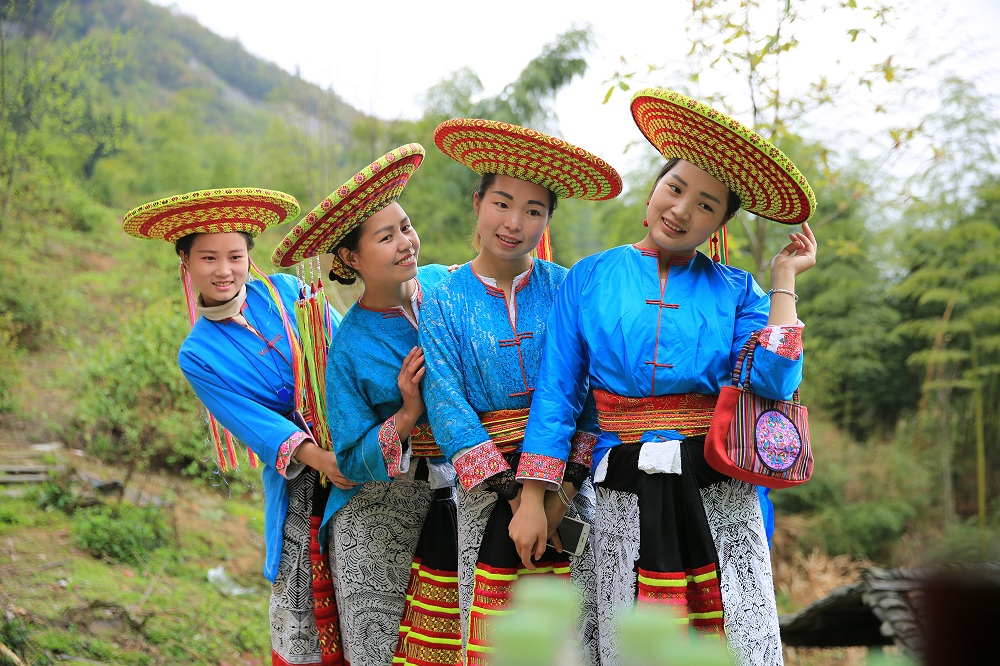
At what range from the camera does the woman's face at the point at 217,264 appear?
2932 mm

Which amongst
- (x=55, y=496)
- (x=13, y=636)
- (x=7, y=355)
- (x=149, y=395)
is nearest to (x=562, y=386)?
(x=13, y=636)

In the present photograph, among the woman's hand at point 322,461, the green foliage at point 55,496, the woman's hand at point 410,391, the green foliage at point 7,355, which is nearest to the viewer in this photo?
the woman's hand at point 410,391

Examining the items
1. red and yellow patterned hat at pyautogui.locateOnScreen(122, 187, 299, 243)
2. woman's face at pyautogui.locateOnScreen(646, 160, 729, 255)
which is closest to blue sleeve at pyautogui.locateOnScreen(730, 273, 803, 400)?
woman's face at pyautogui.locateOnScreen(646, 160, 729, 255)

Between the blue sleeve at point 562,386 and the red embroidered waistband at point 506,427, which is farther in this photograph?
the red embroidered waistband at point 506,427

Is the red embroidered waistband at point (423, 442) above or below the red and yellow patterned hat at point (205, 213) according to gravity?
below

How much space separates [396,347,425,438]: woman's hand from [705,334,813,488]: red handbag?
2.70 feet

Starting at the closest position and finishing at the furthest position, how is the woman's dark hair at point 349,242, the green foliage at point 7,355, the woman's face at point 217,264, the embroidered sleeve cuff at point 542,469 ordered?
1. the embroidered sleeve cuff at point 542,469
2. the woman's dark hair at point 349,242
3. the woman's face at point 217,264
4. the green foliage at point 7,355

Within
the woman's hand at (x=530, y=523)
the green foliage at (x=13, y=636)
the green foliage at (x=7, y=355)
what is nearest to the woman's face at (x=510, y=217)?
the woman's hand at (x=530, y=523)

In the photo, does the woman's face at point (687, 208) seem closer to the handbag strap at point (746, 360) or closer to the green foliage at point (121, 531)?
the handbag strap at point (746, 360)

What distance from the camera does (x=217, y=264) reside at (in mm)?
2936

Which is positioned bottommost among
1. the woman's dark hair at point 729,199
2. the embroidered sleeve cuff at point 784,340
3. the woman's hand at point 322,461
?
the woman's hand at point 322,461

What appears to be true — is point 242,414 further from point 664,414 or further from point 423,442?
point 664,414

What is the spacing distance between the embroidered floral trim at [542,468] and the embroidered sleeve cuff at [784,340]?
1.99ft

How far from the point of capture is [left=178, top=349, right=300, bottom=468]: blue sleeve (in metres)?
2.80
